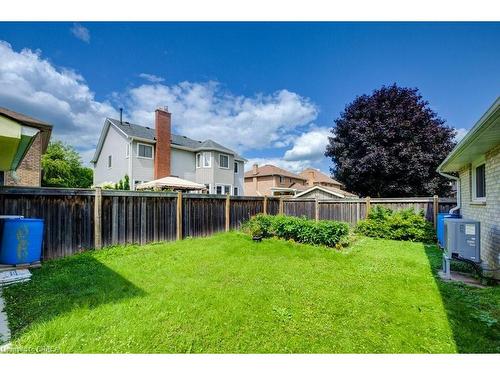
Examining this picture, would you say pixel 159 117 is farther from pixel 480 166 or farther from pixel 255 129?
pixel 480 166

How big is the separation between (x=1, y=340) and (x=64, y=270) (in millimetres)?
2802

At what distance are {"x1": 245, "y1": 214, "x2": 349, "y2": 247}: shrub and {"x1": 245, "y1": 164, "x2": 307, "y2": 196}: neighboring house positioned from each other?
82.4ft

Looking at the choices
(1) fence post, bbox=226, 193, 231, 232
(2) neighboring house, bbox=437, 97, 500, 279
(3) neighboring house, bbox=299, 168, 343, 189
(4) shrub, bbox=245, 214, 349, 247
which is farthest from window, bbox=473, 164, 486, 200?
(3) neighboring house, bbox=299, 168, 343, 189

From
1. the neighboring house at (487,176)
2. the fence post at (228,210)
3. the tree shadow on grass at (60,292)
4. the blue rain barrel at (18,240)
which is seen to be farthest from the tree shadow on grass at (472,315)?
the blue rain barrel at (18,240)

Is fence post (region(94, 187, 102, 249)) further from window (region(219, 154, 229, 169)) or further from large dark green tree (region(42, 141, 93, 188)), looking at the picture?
large dark green tree (region(42, 141, 93, 188))

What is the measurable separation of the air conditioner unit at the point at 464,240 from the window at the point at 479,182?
1.78 meters

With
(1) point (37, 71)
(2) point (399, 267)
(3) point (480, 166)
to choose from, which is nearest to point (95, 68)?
(1) point (37, 71)

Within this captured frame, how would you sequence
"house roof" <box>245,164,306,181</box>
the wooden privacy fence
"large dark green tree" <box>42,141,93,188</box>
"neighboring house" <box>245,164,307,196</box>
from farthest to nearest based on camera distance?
"house roof" <box>245,164,306,181</box> → "neighboring house" <box>245,164,307,196</box> → "large dark green tree" <box>42,141,93,188</box> → the wooden privacy fence

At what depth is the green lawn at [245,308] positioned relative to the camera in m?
2.72

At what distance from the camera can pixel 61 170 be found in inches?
1037

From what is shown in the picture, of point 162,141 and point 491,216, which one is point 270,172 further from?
point 491,216

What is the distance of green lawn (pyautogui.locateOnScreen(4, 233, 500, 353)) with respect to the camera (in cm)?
272

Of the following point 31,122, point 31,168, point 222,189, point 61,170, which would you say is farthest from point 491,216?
point 61,170
